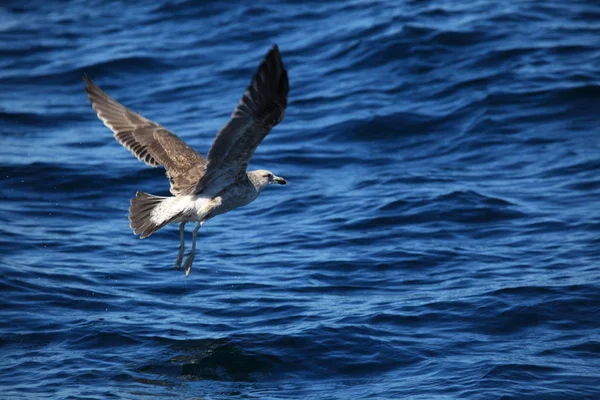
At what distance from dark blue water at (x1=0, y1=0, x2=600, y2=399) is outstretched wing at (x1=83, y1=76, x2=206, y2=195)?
1.35m

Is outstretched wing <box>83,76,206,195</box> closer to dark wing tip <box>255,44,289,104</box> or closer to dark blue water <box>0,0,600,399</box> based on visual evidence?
dark blue water <box>0,0,600,399</box>

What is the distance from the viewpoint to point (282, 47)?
632 inches

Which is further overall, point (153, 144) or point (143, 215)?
point (153, 144)

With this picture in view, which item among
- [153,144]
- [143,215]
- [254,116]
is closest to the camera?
[254,116]

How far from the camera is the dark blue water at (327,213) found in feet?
25.1

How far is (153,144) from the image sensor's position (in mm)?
9016

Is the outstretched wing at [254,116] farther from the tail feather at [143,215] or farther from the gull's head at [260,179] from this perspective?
the tail feather at [143,215]

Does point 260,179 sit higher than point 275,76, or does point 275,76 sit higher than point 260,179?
point 275,76

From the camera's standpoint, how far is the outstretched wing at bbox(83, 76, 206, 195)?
850 cm

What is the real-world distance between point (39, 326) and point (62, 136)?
19.0 ft

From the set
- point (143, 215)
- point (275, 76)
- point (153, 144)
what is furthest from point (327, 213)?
point (275, 76)

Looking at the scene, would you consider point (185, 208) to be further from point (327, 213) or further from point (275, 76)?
point (327, 213)

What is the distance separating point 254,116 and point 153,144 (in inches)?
92.1

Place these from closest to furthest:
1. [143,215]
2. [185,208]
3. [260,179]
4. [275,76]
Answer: [275,76], [185,208], [143,215], [260,179]
